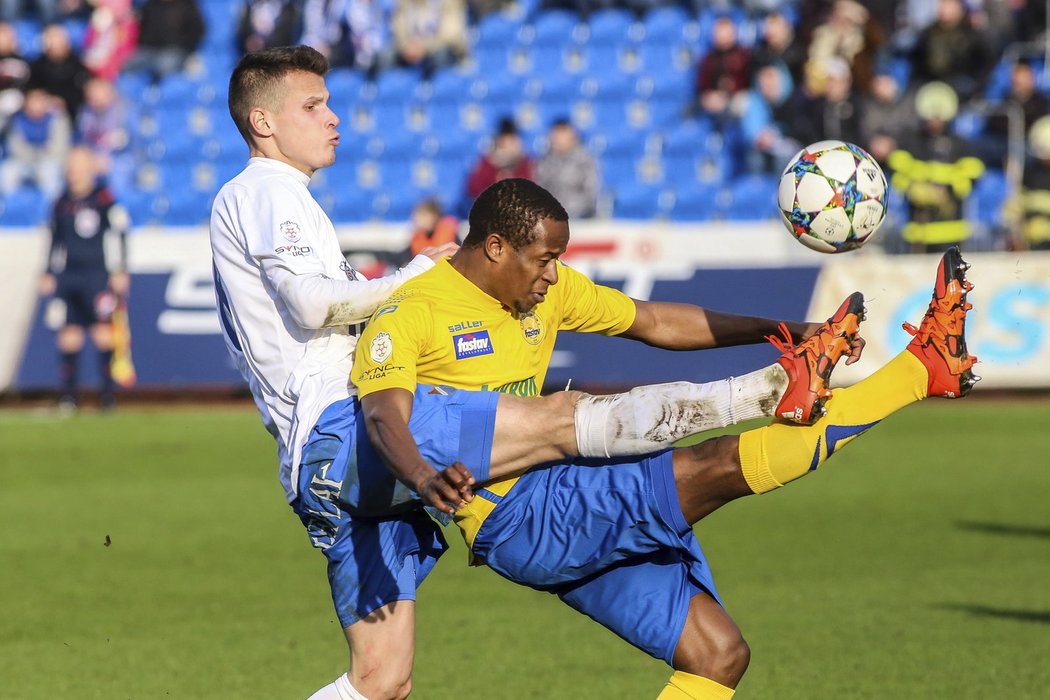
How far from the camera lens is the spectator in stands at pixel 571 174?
17.2 meters

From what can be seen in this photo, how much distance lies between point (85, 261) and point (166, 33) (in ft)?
20.0

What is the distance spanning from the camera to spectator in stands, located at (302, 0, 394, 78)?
20.0m

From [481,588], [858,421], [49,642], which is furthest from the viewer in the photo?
[481,588]

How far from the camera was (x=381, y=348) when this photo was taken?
4.45 meters

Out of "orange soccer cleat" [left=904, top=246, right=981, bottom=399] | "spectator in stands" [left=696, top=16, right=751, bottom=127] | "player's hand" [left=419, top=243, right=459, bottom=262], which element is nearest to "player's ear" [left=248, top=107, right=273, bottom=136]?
"player's hand" [left=419, top=243, right=459, bottom=262]

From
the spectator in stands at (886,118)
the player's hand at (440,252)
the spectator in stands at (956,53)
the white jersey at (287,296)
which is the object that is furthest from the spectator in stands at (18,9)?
the player's hand at (440,252)

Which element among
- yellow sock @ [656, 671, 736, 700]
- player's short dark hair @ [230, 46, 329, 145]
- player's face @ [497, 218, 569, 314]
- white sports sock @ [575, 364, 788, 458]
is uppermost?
player's short dark hair @ [230, 46, 329, 145]

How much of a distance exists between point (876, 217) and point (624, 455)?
1471 millimetres

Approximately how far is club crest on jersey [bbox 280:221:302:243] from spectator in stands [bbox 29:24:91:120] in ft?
52.2

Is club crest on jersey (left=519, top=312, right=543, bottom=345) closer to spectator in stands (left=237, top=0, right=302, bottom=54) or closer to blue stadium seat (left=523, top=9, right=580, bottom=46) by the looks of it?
spectator in stands (left=237, top=0, right=302, bottom=54)

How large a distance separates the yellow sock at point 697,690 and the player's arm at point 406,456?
3.14 ft

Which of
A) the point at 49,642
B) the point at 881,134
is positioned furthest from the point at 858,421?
the point at 881,134

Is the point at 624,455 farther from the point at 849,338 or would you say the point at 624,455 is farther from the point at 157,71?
the point at 157,71

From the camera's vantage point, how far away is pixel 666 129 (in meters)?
19.9
